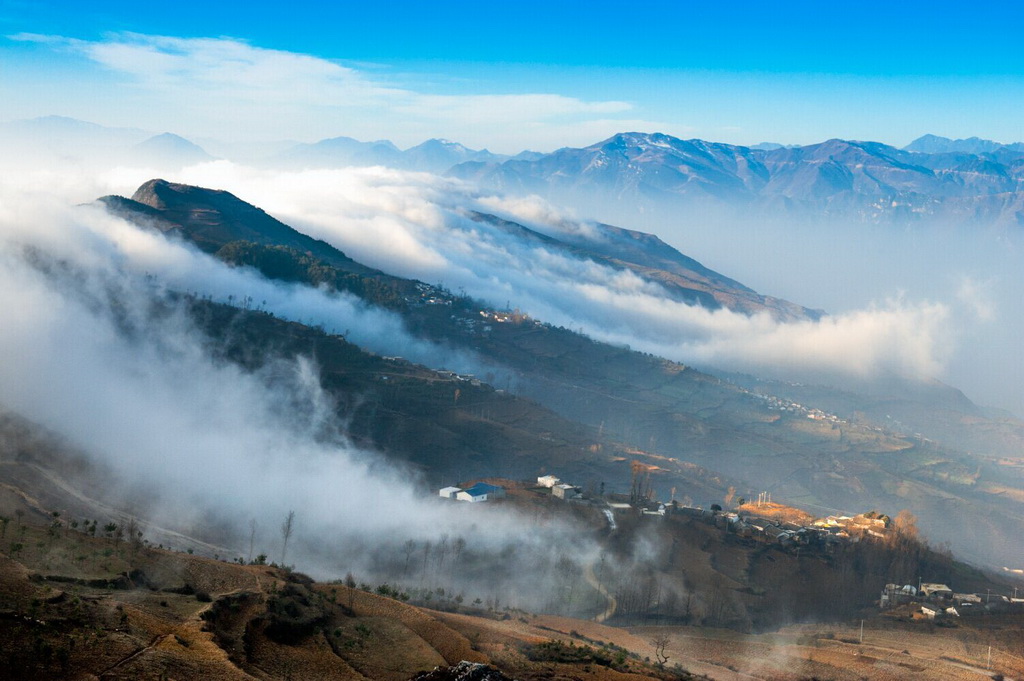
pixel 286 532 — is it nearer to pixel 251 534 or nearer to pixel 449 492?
pixel 251 534

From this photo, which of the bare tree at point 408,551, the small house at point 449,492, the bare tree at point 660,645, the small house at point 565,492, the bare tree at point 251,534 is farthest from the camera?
the small house at point 565,492

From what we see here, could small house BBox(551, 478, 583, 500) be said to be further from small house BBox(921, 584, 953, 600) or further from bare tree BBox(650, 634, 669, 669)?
small house BBox(921, 584, 953, 600)

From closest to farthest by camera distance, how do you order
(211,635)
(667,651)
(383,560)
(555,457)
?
1. (211,635)
2. (667,651)
3. (383,560)
4. (555,457)

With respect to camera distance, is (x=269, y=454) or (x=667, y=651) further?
(x=269, y=454)

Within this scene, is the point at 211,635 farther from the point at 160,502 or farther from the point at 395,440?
the point at 395,440

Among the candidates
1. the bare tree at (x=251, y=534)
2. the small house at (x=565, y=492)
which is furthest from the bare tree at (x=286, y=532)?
the small house at (x=565, y=492)

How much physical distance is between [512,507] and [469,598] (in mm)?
20360

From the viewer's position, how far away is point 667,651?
7219cm

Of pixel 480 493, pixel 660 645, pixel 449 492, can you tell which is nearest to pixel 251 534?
pixel 449 492

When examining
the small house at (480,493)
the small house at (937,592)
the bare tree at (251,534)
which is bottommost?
the bare tree at (251,534)

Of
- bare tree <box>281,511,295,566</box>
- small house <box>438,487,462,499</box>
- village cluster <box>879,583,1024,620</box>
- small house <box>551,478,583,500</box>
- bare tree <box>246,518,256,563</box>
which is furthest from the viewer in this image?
small house <box>551,478,583,500</box>

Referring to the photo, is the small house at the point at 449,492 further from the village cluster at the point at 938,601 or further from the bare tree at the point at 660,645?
the village cluster at the point at 938,601

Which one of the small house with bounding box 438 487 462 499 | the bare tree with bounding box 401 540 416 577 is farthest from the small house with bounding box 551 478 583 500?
the bare tree with bounding box 401 540 416 577

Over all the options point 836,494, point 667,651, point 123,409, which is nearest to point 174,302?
point 123,409
